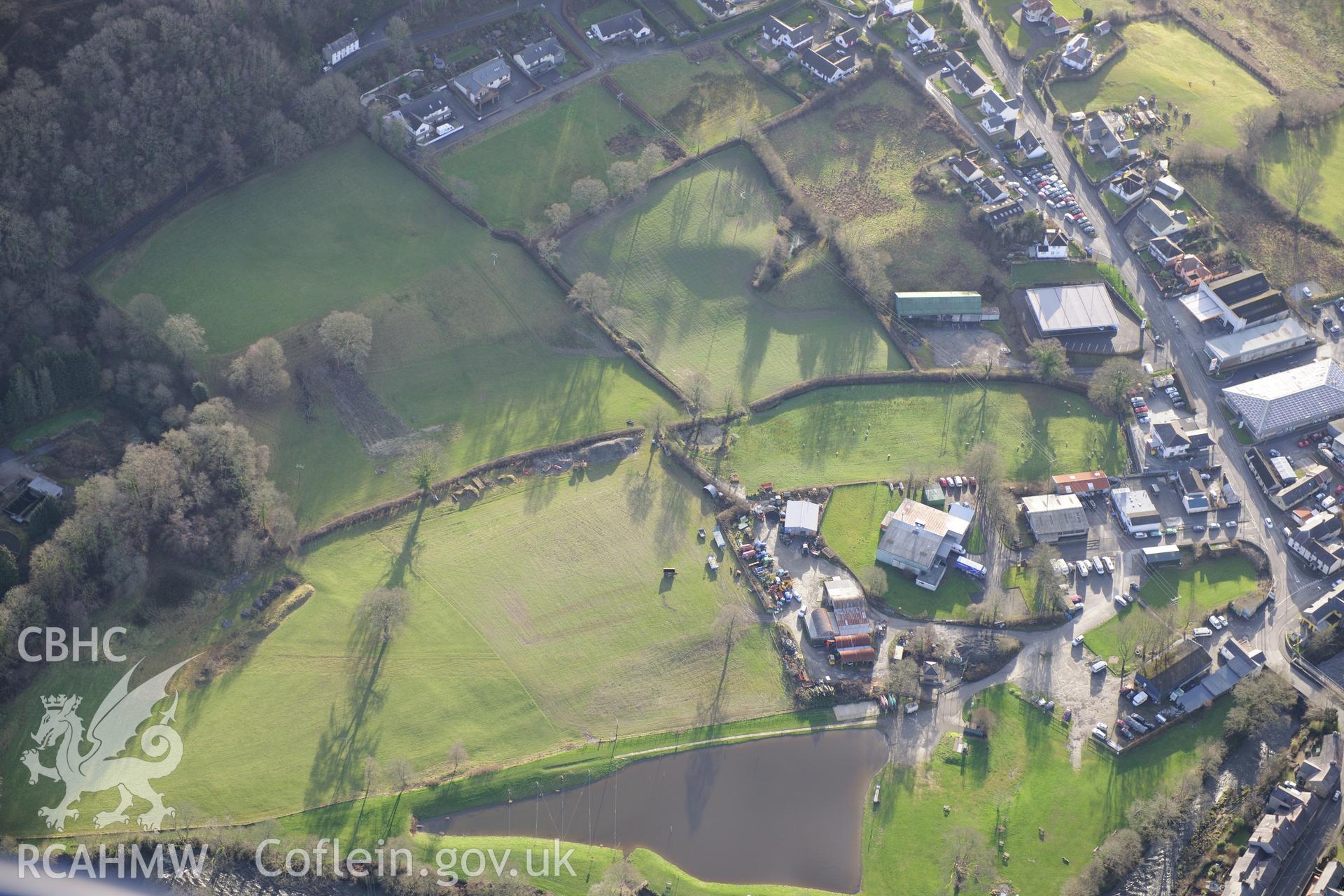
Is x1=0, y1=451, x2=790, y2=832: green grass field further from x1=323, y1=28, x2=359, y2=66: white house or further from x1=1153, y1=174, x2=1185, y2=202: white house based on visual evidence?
x1=1153, y1=174, x2=1185, y2=202: white house

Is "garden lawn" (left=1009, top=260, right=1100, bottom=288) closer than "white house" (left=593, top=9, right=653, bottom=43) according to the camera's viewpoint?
Yes

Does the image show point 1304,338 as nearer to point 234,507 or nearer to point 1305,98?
point 1305,98

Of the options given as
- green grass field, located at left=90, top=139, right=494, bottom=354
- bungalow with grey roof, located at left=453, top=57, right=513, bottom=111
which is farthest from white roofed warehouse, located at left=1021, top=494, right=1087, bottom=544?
Result: bungalow with grey roof, located at left=453, top=57, right=513, bottom=111

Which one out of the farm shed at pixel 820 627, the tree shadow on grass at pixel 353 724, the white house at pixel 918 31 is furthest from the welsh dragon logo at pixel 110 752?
the white house at pixel 918 31

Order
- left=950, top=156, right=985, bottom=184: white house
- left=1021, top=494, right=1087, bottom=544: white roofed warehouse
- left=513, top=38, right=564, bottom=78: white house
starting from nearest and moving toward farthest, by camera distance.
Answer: left=1021, top=494, right=1087, bottom=544: white roofed warehouse
left=950, top=156, right=985, bottom=184: white house
left=513, top=38, right=564, bottom=78: white house

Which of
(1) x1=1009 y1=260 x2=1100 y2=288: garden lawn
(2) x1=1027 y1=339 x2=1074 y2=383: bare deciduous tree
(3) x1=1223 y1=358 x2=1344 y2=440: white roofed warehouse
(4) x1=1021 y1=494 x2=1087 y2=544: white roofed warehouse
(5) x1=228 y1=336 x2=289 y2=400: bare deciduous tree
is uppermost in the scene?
(5) x1=228 y1=336 x2=289 y2=400: bare deciduous tree

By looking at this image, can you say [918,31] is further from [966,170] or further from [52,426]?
[52,426]

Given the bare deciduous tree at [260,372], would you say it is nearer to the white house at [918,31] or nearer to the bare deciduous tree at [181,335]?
the bare deciduous tree at [181,335]
